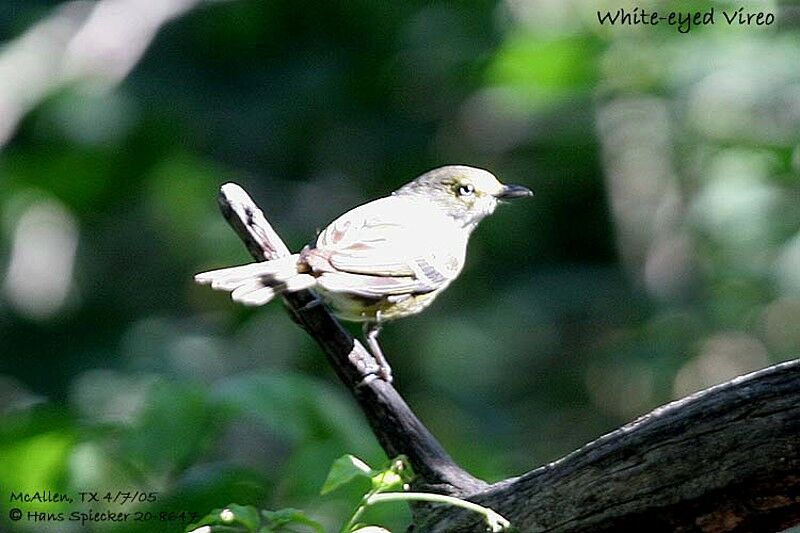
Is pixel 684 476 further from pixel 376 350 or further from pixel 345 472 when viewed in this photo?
pixel 376 350

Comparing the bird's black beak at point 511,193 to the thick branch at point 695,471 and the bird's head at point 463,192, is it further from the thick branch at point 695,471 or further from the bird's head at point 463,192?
the thick branch at point 695,471

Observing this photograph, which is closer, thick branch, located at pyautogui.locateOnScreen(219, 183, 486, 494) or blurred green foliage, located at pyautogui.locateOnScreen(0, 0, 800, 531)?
thick branch, located at pyautogui.locateOnScreen(219, 183, 486, 494)

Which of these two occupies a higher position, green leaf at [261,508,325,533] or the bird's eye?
green leaf at [261,508,325,533]

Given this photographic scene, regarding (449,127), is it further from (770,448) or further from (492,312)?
(770,448)

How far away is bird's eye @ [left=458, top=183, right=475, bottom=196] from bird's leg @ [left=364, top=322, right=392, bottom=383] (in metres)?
1.07

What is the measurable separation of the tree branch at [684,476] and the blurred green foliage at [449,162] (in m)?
3.31

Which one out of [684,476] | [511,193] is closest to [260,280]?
[684,476]

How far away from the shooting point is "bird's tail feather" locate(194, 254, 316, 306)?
299cm

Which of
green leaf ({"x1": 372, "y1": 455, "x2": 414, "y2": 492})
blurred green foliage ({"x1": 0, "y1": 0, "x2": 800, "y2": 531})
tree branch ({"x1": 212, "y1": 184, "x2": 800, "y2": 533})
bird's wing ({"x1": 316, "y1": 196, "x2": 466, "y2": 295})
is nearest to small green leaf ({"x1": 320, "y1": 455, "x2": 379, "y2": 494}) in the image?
green leaf ({"x1": 372, "y1": 455, "x2": 414, "y2": 492})

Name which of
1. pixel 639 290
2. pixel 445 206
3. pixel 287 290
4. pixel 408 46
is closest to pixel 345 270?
pixel 287 290

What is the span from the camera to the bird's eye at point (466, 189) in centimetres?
479

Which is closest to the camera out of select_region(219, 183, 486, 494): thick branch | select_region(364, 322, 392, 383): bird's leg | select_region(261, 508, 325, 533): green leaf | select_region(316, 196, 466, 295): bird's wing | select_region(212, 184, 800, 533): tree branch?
select_region(261, 508, 325, 533): green leaf

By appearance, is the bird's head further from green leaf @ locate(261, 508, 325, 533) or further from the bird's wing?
green leaf @ locate(261, 508, 325, 533)

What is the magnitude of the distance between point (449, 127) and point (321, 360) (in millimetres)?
1699
